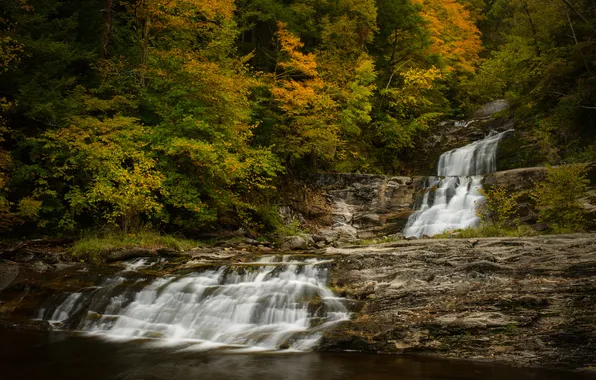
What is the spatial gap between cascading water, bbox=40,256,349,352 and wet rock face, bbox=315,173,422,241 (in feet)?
26.2

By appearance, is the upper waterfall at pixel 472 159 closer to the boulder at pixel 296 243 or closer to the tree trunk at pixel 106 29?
the boulder at pixel 296 243

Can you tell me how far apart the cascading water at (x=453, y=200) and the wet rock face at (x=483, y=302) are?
6928 millimetres

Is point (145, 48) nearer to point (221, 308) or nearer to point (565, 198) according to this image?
point (221, 308)

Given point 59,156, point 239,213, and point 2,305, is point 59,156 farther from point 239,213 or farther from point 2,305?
point 239,213

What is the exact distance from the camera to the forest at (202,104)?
42.9 ft

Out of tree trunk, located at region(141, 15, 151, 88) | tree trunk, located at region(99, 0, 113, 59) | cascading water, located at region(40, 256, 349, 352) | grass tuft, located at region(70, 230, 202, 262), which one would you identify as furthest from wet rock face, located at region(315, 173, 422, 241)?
tree trunk, located at region(99, 0, 113, 59)

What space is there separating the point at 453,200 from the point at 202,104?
1053 centimetres

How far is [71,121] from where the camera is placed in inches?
523

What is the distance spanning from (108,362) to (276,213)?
12.0m

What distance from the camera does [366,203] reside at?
2009 cm

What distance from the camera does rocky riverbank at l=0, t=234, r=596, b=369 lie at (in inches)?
265

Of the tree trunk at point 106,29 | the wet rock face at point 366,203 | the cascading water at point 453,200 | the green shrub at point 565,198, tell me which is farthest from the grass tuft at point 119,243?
the green shrub at point 565,198

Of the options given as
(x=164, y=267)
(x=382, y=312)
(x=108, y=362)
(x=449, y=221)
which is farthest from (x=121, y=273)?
(x=449, y=221)

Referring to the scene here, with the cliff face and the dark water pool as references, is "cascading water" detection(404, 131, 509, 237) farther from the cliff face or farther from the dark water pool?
the dark water pool
